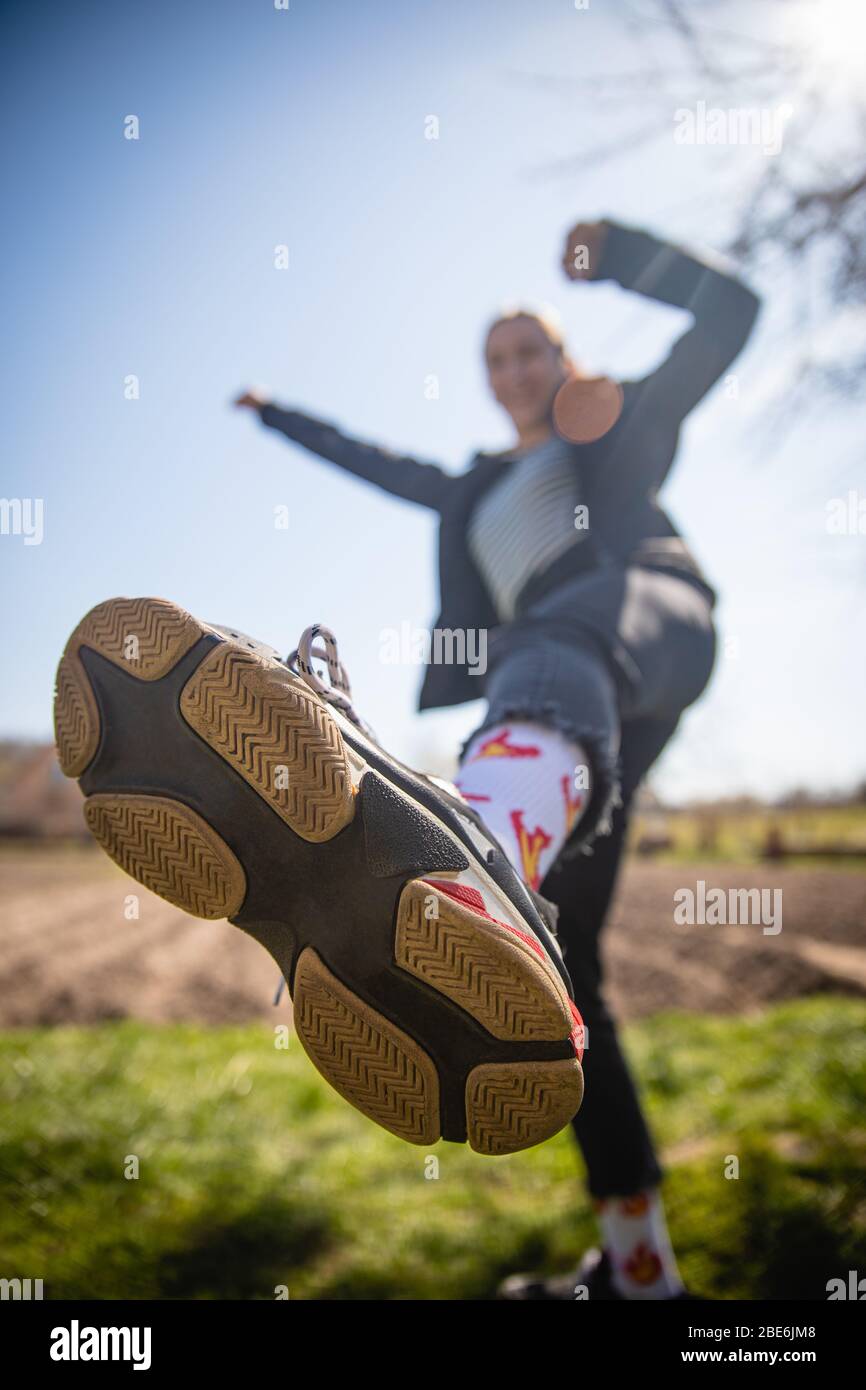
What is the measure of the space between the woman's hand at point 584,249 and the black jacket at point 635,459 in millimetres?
12

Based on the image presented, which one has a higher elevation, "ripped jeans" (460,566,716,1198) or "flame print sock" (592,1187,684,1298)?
"ripped jeans" (460,566,716,1198)

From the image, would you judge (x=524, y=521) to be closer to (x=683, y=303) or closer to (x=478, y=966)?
(x=683, y=303)

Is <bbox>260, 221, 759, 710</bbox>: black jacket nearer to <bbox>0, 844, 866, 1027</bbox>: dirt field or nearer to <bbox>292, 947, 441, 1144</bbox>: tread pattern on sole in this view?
<bbox>292, 947, 441, 1144</bbox>: tread pattern on sole

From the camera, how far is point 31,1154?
268 centimetres

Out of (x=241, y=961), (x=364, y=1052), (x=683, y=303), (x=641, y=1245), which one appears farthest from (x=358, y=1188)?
(x=241, y=961)

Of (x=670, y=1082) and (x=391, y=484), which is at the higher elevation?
(x=391, y=484)

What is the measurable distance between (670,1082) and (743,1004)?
2.98 metres

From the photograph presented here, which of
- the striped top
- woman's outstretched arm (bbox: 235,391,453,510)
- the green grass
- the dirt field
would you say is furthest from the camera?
the dirt field

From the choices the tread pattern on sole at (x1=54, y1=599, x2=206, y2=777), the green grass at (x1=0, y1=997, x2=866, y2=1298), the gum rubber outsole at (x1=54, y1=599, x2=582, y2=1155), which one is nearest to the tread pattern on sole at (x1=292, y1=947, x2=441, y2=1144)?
the gum rubber outsole at (x1=54, y1=599, x2=582, y2=1155)

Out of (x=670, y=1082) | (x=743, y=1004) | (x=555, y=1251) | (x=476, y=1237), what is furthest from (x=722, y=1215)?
(x=743, y=1004)

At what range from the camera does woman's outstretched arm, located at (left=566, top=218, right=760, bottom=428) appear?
1.35m

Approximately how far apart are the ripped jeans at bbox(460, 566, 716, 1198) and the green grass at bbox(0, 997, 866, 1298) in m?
0.15

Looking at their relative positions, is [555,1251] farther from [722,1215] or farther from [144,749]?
[144,749]
